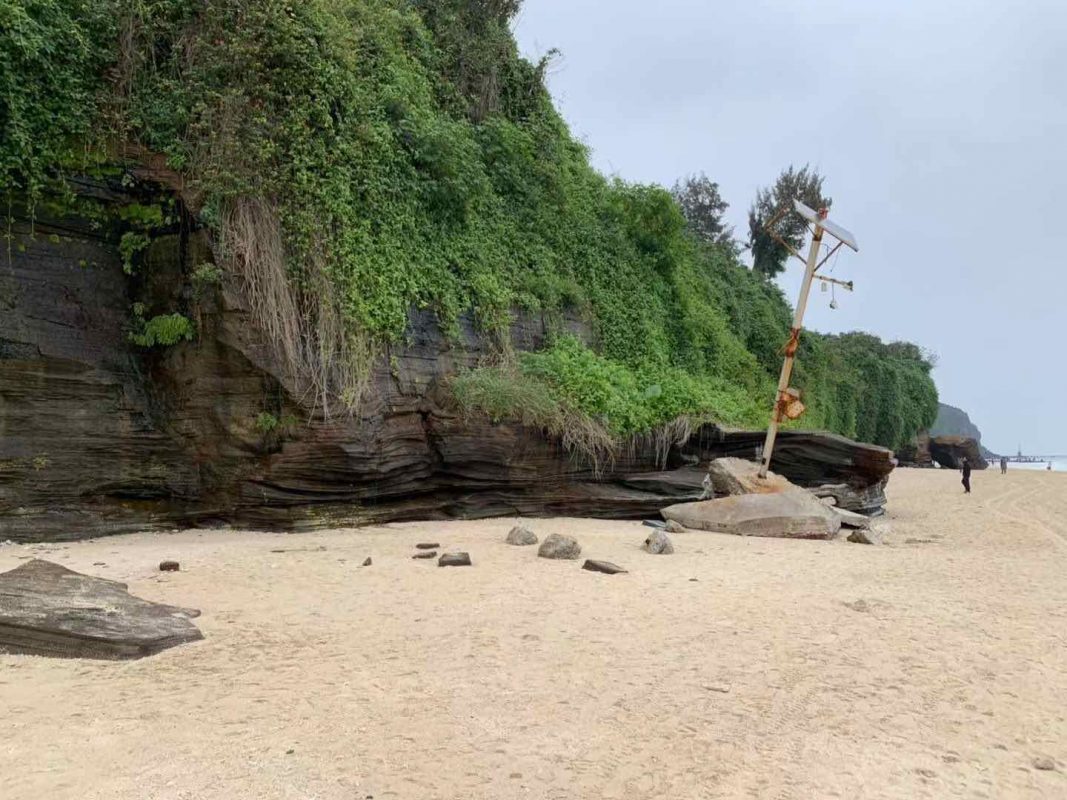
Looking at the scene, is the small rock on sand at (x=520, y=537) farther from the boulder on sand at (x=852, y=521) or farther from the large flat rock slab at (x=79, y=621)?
the boulder on sand at (x=852, y=521)

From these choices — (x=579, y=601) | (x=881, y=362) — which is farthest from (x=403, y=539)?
(x=881, y=362)

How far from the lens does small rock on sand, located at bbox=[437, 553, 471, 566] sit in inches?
262

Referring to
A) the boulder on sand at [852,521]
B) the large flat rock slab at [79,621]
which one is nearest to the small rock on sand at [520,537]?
the large flat rock slab at [79,621]

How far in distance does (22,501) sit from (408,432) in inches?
167

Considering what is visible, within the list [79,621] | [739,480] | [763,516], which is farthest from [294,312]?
[739,480]

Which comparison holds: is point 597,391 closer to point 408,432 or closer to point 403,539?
point 408,432

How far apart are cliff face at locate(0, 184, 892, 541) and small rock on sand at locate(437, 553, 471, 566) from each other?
3.02 metres

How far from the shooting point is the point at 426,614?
511 cm

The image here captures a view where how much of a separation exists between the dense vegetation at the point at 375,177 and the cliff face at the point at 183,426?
41 centimetres

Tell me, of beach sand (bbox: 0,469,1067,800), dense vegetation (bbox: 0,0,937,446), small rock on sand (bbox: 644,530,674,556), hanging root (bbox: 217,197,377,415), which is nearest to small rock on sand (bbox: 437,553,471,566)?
beach sand (bbox: 0,469,1067,800)

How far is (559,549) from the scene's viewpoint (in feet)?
23.6

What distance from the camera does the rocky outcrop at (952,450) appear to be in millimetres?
42750

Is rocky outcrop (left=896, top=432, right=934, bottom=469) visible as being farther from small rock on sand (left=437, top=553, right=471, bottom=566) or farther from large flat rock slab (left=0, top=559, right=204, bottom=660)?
large flat rock slab (left=0, top=559, right=204, bottom=660)

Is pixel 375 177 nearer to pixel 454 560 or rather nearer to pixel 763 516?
pixel 454 560
